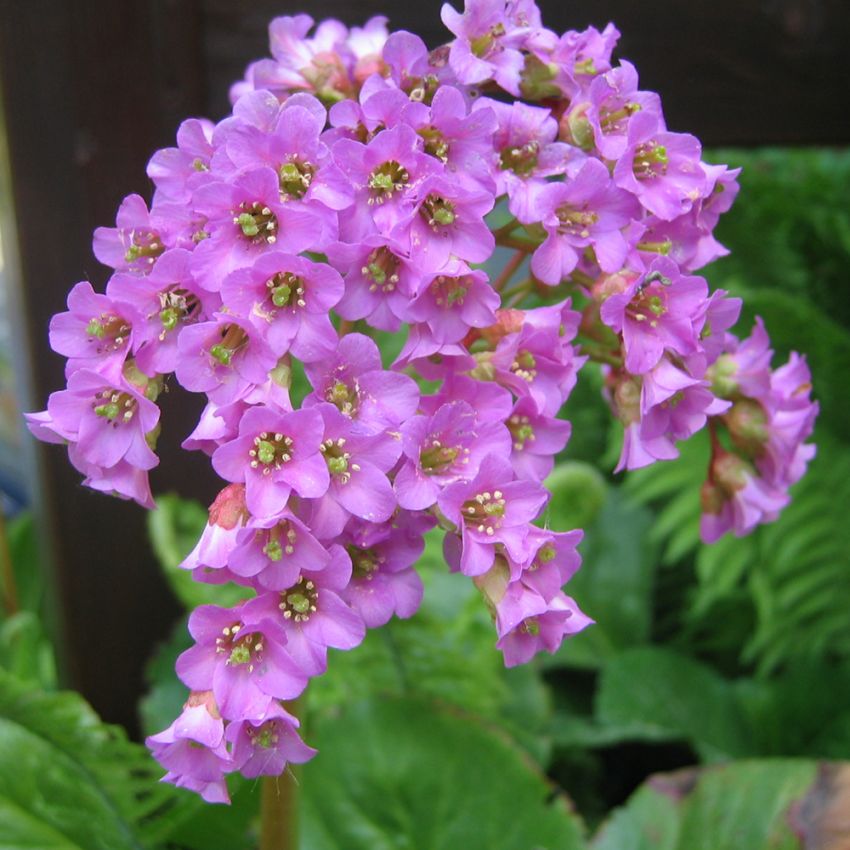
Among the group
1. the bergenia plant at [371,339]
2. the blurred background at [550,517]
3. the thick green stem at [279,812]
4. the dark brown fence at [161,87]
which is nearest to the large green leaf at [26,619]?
the blurred background at [550,517]

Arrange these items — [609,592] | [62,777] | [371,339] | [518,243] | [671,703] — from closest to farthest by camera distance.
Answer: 1. [371,339]
2. [518,243]
3. [62,777]
4. [671,703]
5. [609,592]

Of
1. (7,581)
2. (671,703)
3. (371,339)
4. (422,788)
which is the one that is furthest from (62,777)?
(671,703)

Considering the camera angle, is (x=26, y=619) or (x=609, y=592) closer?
(x=26, y=619)

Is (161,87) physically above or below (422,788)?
above

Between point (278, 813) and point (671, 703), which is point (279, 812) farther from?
point (671, 703)

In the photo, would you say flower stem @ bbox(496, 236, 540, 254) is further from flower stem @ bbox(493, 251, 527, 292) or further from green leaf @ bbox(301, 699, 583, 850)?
green leaf @ bbox(301, 699, 583, 850)

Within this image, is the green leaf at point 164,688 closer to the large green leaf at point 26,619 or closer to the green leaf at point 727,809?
the large green leaf at point 26,619
